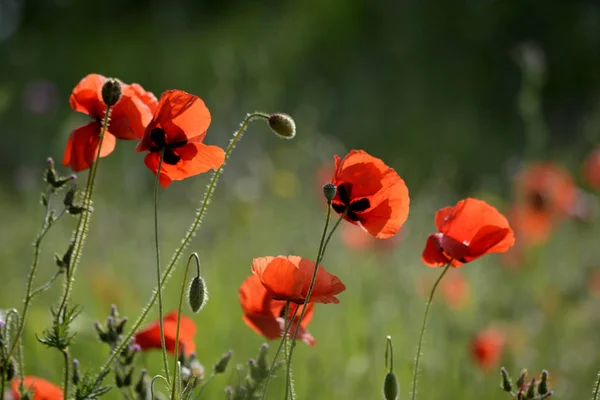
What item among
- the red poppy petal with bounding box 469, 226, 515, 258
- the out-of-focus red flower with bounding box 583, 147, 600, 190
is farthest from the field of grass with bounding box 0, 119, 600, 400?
the red poppy petal with bounding box 469, 226, 515, 258

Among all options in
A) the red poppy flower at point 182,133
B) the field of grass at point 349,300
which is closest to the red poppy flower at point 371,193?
the red poppy flower at point 182,133

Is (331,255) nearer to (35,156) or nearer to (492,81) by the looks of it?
(35,156)

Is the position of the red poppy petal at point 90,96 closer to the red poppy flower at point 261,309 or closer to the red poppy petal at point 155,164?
the red poppy petal at point 155,164

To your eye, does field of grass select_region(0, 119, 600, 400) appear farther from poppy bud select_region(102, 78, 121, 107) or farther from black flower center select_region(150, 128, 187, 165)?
poppy bud select_region(102, 78, 121, 107)

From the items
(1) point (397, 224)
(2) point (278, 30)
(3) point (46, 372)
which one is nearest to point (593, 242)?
(3) point (46, 372)

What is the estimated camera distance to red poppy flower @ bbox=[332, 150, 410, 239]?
1331 millimetres

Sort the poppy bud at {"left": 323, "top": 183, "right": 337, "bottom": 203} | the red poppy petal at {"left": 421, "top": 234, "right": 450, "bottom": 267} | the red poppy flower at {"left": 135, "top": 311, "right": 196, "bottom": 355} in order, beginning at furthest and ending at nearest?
the red poppy flower at {"left": 135, "top": 311, "right": 196, "bottom": 355} → the red poppy petal at {"left": 421, "top": 234, "right": 450, "bottom": 267} → the poppy bud at {"left": 323, "top": 183, "right": 337, "bottom": 203}

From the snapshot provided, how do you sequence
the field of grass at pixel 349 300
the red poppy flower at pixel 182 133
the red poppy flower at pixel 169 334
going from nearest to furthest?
the red poppy flower at pixel 182 133
the red poppy flower at pixel 169 334
the field of grass at pixel 349 300

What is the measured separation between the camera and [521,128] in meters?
10.3

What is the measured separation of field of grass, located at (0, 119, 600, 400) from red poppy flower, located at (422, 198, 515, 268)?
0.66m

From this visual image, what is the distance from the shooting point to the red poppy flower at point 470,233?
140 cm

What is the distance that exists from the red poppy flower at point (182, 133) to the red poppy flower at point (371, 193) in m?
0.21

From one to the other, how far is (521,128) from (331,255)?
5.99 metres

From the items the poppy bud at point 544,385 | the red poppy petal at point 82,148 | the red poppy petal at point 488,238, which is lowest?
the poppy bud at point 544,385
